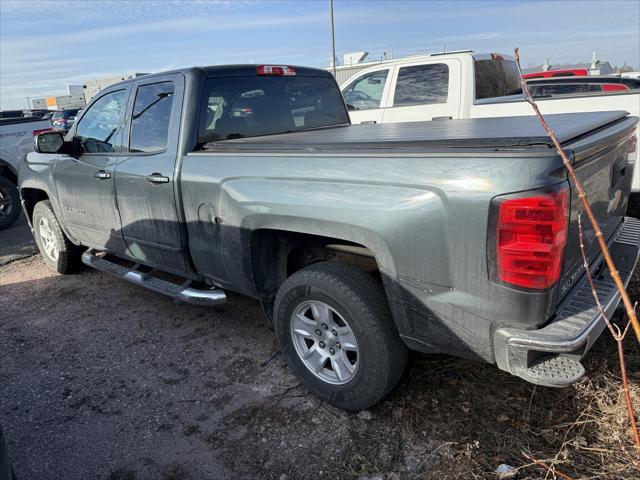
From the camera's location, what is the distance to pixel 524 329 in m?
1.96

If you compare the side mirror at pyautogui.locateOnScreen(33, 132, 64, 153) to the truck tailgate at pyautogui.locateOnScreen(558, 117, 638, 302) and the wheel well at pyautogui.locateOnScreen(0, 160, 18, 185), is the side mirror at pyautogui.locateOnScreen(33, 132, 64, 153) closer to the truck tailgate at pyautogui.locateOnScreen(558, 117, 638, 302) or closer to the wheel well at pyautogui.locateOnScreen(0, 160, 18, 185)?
the truck tailgate at pyautogui.locateOnScreen(558, 117, 638, 302)

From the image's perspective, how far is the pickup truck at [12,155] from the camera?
306 inches

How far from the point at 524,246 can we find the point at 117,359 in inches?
117

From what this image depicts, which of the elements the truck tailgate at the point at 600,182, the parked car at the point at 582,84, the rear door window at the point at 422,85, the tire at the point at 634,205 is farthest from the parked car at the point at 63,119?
the truck tailgate at the point at 600,182

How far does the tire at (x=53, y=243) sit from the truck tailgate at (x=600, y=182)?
15.9ft

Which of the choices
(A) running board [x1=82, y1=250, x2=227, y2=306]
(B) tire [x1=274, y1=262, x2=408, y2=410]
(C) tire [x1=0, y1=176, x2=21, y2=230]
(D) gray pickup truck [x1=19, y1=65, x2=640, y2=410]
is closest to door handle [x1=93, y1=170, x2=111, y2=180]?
(D) gray pickup truck [x1=19, y1=65, x2=640, y2=410]

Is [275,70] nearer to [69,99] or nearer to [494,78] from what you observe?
[494,78]

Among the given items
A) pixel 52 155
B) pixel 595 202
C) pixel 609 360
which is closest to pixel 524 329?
pixel 595 202

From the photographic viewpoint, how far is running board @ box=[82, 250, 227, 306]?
332 cm

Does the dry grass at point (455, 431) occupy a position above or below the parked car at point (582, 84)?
below

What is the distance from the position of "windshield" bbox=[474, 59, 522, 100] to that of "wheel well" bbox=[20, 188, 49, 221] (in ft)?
18.9

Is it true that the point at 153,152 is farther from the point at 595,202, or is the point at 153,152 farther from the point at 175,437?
the point at 595,202

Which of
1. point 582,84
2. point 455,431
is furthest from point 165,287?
point 582,84

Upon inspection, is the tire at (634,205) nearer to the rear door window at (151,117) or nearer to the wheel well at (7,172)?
the rear door window at (151,117)
